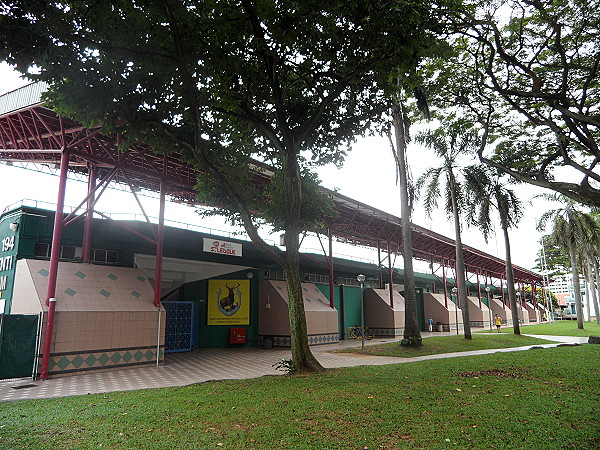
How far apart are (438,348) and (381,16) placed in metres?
13.8

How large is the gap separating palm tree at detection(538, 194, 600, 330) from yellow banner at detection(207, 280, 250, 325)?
2494 cm

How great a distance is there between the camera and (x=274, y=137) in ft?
32.9

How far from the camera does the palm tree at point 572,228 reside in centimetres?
3039

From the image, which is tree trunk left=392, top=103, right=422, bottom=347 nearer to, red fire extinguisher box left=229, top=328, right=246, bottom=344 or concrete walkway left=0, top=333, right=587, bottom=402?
concrete walkway left=0, top=333, right=587, bottom=402

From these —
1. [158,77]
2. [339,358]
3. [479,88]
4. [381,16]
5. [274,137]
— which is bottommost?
[339,358]

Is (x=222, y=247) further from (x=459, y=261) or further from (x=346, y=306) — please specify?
(x=459, y=261)

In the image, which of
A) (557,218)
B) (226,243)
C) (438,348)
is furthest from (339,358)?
(557,218)

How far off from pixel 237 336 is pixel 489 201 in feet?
50.3

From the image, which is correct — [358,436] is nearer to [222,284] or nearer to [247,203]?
[247,203]

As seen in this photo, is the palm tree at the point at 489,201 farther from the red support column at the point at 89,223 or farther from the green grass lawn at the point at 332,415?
the red support column at the point at 89,223

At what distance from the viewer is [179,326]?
1791 cm

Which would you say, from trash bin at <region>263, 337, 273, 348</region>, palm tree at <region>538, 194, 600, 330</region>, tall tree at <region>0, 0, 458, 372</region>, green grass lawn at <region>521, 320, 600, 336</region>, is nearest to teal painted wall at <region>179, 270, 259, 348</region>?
trash bin at <region>263, 337, 273, 348</region>

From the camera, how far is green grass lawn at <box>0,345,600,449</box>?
4902mm

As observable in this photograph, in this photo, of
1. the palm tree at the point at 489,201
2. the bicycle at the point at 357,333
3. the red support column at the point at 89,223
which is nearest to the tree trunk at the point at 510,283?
the palm tree at the point at 489,201
